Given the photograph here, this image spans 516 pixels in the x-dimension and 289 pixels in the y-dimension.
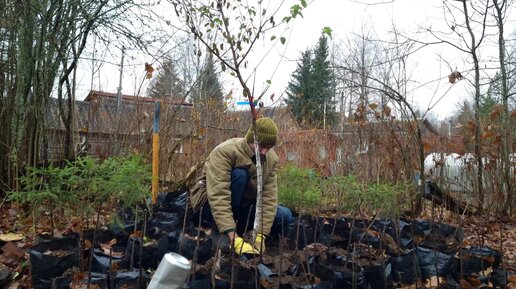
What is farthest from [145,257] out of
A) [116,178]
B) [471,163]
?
[471,163]

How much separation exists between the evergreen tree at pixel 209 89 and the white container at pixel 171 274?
3.78m

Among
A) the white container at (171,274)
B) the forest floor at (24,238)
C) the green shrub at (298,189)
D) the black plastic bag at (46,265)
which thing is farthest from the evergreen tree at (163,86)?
the white container at (171,274)

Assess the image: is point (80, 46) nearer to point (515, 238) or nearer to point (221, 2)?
point (221, 2)

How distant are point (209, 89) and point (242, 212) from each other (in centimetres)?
488

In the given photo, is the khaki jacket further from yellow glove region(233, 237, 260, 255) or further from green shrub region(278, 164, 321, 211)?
green shrub region(278, 164, 321, 211)

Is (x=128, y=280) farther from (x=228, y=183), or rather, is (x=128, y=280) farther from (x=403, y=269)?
(x=403, y=269)

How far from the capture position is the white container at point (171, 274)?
4.75 feet

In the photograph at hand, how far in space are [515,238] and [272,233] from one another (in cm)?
268

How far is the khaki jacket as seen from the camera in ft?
8.76

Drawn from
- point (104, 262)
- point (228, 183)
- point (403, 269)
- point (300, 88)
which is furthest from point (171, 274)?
point (300, 88)

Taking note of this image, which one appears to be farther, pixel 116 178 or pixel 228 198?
pixel 228 198

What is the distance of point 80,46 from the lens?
434cm

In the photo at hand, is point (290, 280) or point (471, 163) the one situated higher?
point (471, 163)

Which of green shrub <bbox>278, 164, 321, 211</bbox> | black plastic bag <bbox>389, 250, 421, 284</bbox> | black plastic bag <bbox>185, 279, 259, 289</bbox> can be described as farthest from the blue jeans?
black plastic bag <bbox>185, 279, 259, 289</bbox>
